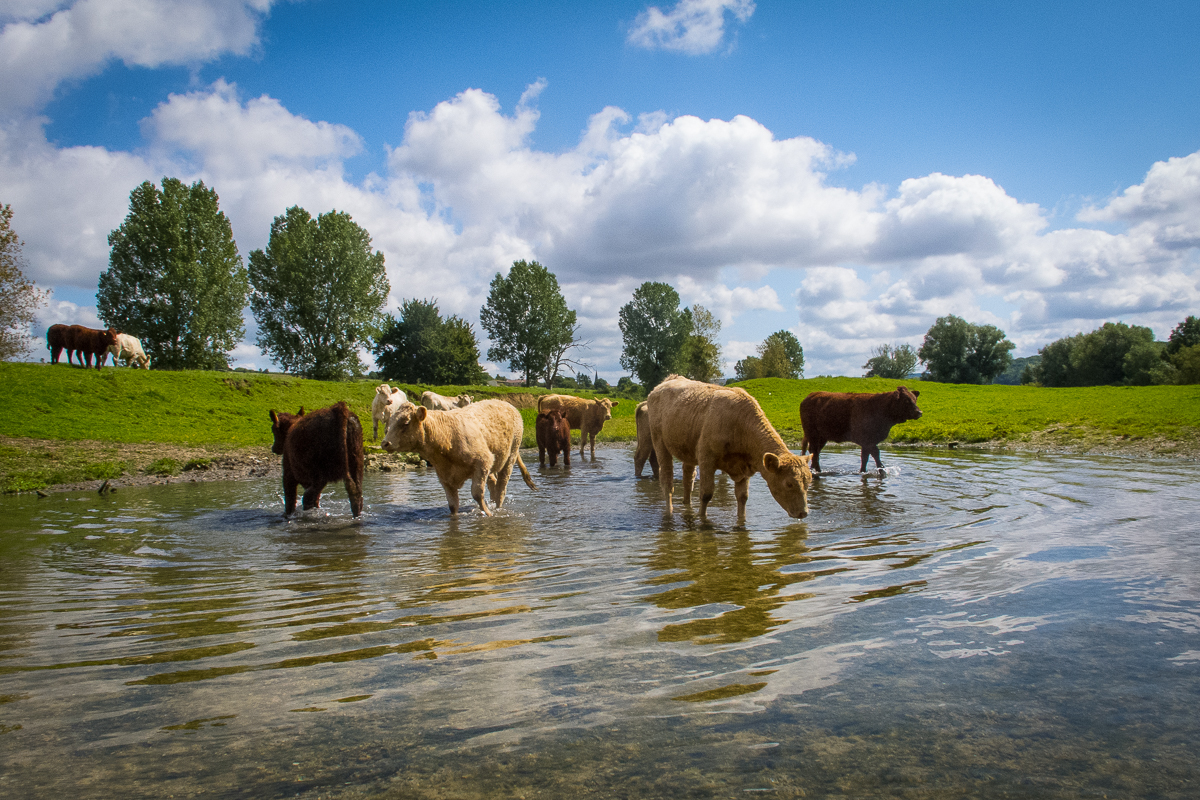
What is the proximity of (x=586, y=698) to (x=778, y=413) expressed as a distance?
3737 cm

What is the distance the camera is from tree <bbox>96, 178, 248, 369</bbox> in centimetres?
4591

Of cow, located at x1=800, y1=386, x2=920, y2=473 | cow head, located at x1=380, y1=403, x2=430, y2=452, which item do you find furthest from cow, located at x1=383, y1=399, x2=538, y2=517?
cow, located at x1=800, y1=386, x2=920, y2=473

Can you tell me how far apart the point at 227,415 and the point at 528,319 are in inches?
1886

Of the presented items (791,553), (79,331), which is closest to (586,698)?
(791,553)

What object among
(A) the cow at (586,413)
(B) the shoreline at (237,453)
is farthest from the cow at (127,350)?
(A) the cow at (586,413)

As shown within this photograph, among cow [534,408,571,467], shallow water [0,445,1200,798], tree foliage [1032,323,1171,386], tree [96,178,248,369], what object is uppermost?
tree [96,178,248,369]

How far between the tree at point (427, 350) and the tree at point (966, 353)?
6591cm

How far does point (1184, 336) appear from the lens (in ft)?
242

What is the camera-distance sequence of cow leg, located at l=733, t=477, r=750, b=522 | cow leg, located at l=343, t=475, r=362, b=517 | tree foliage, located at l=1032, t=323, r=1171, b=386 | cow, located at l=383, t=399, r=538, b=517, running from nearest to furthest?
1. cow leg, located at l=733, t=477, r=750, b=522
2. cow, located at l=383, t=399, r=538, b=517
3. cow leg, located at l=343, t=475, r=362, b=517
4. tree foliage, located at l=1032, t=323, r=1171, b=386

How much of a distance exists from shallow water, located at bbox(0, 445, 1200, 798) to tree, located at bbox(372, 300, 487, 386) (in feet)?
189

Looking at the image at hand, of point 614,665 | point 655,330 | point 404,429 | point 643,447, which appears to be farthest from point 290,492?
point 655,330

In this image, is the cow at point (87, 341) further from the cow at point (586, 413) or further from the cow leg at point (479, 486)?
the cow leg at point (479, 486)

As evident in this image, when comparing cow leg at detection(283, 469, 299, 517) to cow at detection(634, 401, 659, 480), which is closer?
cow leg at detection(283, 469, 299, 517)

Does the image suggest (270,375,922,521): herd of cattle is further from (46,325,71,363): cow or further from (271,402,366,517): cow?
(46,325,71,363): cow
